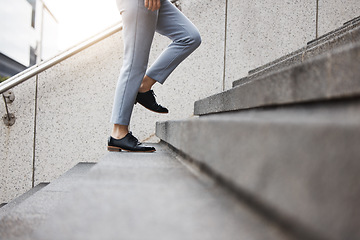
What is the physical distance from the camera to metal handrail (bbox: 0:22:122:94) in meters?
2.93

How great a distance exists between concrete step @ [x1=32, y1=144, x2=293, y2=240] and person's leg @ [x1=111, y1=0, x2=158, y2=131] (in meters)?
0.86

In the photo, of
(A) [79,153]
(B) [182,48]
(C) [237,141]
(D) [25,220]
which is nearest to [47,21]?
(A) [79,153]

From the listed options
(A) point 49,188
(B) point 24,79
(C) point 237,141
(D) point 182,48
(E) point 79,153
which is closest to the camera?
(C) point 237,141

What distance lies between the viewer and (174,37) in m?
2.09

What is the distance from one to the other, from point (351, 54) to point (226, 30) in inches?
114

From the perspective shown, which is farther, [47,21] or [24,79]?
[47,21]

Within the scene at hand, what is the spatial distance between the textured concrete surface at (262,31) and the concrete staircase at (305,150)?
2.48 metres

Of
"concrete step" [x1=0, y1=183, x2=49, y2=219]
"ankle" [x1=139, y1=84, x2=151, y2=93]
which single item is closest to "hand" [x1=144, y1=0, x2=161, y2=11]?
"ankle" [x1=139, y1=84, x2=151, y2=93]

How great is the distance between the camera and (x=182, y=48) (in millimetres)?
2082

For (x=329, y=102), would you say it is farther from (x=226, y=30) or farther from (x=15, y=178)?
(x=15, y=178)

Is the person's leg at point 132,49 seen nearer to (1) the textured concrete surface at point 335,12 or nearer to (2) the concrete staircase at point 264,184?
(2) the concrete staircase at point 264,184

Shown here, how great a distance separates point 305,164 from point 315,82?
0.69ft

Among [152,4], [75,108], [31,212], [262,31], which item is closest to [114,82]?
[75,108]

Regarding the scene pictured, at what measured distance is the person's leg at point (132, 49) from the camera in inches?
71.3
